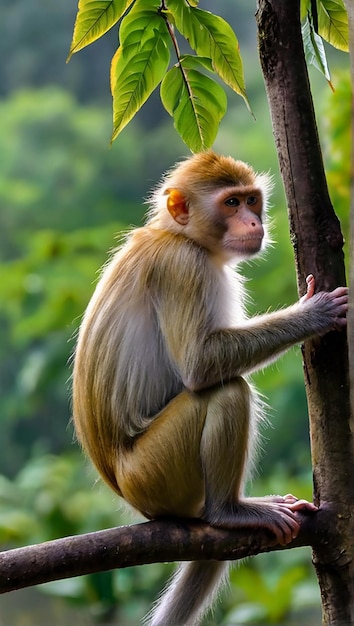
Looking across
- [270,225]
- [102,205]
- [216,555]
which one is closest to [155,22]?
[270,225]

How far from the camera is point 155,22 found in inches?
120

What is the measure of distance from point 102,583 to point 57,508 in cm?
79

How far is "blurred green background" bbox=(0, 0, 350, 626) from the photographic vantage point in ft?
23.8

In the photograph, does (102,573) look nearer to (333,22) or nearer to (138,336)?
(138,336)

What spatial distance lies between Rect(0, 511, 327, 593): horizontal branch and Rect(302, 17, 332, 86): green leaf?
1643 millimetres

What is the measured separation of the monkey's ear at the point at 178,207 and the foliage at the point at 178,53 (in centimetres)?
73

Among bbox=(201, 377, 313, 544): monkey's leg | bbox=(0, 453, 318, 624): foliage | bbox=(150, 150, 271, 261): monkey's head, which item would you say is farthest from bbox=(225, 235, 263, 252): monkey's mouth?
bbox=(0, 453, 318, 624): foliage

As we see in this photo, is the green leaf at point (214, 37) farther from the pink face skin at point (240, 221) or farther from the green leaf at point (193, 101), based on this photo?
the pink face skin at point (240, 221)

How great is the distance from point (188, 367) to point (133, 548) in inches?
32.3

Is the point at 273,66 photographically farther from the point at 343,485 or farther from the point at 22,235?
the point at 22,235

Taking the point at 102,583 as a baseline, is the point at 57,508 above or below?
above

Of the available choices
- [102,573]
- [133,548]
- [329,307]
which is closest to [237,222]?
[329,307]

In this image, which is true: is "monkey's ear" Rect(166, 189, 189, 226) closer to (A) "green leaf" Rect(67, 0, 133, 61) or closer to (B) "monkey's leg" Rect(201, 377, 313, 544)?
(B) "monkey's leg" Rect(201, 377, 313, 544)

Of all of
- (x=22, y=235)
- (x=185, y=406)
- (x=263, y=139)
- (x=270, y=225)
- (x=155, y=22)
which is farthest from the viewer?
(x=22, y=235)
